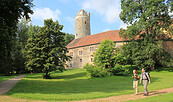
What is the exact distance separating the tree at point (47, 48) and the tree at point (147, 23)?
15077 mm

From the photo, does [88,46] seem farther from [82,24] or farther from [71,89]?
[71,89]

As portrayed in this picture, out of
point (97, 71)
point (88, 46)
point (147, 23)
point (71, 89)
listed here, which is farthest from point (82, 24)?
point (71, 89)

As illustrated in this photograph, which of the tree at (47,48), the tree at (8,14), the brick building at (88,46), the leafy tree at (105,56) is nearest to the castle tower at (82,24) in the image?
the brick building at (88,46)

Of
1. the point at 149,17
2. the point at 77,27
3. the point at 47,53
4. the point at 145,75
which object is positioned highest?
the point at 77,27

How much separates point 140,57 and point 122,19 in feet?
32.5

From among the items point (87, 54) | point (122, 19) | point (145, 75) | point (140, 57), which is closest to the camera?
point (145, 75)

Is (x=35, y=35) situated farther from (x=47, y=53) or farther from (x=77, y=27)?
(x=77, y=27)

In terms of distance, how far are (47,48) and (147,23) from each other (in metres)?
20.1

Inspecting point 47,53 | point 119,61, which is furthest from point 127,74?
point 47,53

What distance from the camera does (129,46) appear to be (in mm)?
29500

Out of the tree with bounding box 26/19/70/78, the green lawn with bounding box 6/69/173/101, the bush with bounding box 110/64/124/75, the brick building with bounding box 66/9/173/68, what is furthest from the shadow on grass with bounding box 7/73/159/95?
the brick building with bounding box 66/9/173/68

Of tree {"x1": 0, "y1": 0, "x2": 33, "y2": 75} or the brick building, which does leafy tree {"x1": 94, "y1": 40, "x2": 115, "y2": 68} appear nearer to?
the brick building

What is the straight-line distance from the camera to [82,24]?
5888 cm

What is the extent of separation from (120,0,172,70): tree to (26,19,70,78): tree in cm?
1508
